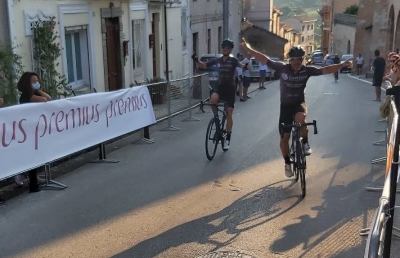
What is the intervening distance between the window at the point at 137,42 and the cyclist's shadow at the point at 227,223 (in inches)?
491

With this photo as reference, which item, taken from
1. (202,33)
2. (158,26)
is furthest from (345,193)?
(202,33)

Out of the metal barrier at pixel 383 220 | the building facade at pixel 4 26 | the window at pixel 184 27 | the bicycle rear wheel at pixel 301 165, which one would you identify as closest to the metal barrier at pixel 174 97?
the building facade at pixel 4 26

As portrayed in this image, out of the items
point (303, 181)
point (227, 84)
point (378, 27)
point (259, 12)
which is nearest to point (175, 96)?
point (227, 84)

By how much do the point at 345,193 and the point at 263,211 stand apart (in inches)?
56.9

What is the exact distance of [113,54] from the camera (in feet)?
55.9

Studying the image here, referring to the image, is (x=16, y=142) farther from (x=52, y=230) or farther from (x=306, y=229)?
(x=306, y=229)

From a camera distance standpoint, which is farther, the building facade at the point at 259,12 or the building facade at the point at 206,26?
Answer: the building facade at the point at 259,12

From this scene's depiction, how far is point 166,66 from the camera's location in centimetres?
2211

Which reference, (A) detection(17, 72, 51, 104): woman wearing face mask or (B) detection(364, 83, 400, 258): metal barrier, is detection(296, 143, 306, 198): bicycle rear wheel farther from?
(A) detection(17, 72, 51, 104): woman wearing face mask

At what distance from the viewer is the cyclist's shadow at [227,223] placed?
17.9 feet

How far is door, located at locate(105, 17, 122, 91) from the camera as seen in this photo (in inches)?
654

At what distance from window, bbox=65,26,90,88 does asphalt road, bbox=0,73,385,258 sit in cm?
481

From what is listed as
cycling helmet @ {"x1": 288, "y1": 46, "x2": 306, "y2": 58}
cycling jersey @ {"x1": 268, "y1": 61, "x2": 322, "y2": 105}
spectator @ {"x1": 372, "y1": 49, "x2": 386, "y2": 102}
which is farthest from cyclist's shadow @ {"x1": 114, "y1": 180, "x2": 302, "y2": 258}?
spectator @ {"x1": 372, "y1": 49, "x2": 386, "y2": 102}

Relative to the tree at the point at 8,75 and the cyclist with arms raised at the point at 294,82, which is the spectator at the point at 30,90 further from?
the cyclist with arms raised at the point at 294,82
